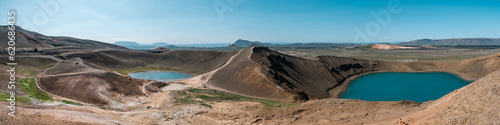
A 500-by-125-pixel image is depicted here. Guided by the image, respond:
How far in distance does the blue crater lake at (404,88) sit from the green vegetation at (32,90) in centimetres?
4674

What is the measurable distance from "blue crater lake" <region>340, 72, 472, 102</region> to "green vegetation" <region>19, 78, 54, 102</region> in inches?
1840

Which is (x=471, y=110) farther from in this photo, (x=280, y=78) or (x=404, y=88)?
(x=404, y=88)

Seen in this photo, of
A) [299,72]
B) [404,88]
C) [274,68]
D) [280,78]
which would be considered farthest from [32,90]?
[404,88]

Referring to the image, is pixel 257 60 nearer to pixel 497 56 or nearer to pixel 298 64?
pixel 298 64

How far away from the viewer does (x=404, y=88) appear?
49.3 meters

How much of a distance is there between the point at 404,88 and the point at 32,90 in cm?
6611

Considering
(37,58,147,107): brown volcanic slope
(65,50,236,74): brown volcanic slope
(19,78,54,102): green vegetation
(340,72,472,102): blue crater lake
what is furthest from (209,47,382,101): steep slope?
(19,78,54,102): green vegetation

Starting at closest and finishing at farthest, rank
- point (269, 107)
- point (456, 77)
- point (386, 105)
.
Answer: point (386, 105) < point (269, 107) < point (456, 77)

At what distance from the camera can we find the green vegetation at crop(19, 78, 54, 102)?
2736cm

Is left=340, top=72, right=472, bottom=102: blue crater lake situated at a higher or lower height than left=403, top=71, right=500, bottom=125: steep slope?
lower

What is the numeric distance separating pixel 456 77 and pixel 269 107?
65.9 metres

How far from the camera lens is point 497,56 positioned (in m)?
65.2

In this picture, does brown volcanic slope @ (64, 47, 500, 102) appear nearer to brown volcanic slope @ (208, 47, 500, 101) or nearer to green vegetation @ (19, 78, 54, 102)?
brown volcanic slope @ (208, 47, 500, 101)

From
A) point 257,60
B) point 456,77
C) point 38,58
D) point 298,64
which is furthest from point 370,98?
point 38,58
